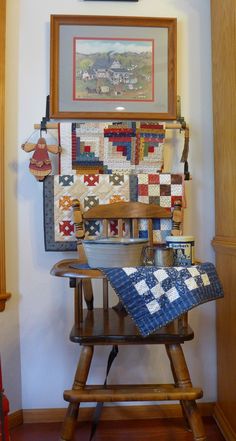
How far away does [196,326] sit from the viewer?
4.85 feet

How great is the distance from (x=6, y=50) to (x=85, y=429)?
1.50 metres

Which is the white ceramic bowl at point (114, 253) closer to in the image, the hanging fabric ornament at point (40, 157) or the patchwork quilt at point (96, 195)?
the patchwork quilt at point (96, 195)

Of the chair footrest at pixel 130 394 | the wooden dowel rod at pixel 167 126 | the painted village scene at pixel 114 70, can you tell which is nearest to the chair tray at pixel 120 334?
the chair footrest at pixel 130 394

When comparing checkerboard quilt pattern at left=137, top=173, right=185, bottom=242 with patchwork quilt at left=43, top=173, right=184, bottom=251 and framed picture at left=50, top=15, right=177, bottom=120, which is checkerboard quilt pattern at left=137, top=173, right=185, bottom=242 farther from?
framed picture at left=50, top=15, right=177, bottom=120

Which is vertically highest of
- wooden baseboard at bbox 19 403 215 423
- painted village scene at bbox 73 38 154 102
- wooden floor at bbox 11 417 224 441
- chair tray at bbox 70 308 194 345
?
painted village scene at bbox 73 38 154 102

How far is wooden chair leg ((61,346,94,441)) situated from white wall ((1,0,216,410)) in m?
0.41

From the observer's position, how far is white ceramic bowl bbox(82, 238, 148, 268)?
38.3 inches

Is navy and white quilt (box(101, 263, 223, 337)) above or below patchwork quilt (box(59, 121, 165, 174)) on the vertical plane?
below

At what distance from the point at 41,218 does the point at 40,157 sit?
25 centimetres

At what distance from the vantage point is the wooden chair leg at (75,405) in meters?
1.01

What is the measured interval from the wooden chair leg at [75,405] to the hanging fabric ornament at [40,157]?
648mm

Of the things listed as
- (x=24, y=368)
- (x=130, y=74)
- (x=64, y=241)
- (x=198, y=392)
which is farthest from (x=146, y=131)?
(x=24, y=368)

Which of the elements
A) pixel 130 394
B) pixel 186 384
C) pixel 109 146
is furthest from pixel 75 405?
pixel 109 146

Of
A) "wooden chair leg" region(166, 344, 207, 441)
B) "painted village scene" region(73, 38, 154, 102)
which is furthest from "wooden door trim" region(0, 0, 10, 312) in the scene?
"wooden chair leg" region(166, 344, 207, 441)
